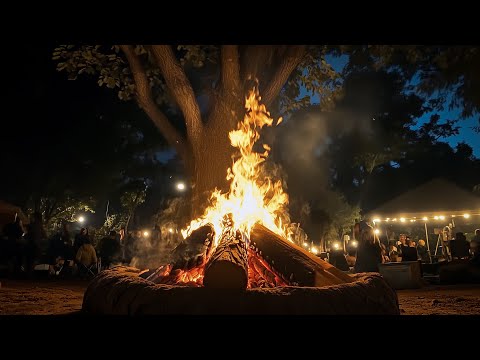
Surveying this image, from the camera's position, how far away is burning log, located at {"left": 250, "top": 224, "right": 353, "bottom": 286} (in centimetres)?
436

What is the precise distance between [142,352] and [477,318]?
212 centimetres

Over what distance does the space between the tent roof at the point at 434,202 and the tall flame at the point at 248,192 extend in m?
11.8

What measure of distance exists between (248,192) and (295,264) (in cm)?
227

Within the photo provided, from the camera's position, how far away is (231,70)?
7047 millimetres

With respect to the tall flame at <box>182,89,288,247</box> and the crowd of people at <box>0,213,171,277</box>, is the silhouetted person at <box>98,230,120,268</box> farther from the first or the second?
the tall flame at <box>182,89,288,247</box>

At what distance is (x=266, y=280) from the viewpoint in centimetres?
469

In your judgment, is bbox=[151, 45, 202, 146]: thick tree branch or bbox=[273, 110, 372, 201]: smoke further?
bbox=[273, 110, 372, 201]: smoke

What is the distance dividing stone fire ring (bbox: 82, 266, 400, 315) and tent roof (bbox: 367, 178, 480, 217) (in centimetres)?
1444

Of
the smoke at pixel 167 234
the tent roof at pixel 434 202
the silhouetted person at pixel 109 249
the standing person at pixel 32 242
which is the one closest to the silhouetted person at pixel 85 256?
the silhouetted person at pixel 109 249

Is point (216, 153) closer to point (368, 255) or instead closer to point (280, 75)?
point (280, 75)

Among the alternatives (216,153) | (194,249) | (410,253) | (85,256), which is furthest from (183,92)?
(410,253)

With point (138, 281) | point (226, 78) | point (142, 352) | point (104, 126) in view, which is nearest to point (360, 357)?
point (142, 352)

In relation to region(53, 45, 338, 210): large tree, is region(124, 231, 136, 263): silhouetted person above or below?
below

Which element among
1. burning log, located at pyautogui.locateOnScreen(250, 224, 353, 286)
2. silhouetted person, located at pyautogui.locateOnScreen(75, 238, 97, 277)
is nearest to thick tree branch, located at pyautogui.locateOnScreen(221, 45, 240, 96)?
burning log, located at pyautogui.locateOnScreen(250, 224, 353, 286)
